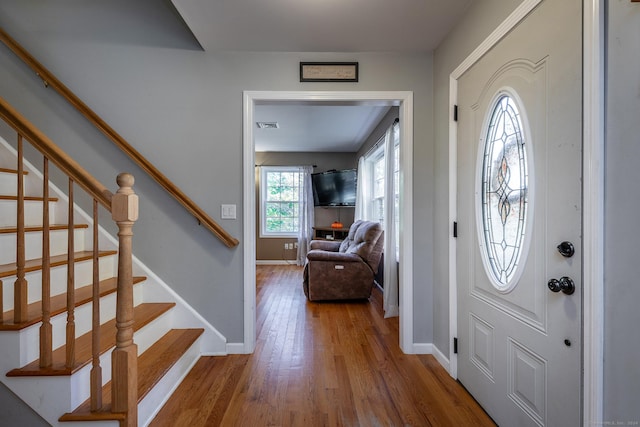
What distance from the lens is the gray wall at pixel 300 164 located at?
632cm

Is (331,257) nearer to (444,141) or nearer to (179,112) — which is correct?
(444,141)

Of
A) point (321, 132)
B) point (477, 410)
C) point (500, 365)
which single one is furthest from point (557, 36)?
point (321, 132)

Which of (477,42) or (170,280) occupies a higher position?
(477,42)

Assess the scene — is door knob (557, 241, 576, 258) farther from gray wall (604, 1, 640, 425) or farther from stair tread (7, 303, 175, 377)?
stair tread (7, 303, 175, 377)

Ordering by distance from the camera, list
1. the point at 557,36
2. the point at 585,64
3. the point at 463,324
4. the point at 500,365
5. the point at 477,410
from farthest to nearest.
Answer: the point at 463,324
the point at 477,410
the point at 500,365
the point at 557,36
the point at 585,64

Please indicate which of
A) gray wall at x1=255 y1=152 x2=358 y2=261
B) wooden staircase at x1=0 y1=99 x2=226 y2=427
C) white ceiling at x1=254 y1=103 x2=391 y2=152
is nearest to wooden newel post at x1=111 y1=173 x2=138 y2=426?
wooden staircase at x1=0 y1=99 x2=226 y2=427

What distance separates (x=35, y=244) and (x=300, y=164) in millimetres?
4912

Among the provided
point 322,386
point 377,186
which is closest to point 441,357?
point 322,386

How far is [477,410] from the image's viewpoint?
1632mm

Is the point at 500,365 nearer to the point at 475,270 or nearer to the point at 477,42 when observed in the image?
the point at 475,270

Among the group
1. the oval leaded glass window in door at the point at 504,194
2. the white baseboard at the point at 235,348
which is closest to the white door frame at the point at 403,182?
the white baseboard at the point at 235,348

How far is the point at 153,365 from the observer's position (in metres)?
1.71

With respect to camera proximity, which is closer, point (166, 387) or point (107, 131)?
point (166, 387)

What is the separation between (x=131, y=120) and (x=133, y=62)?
1.46ft
